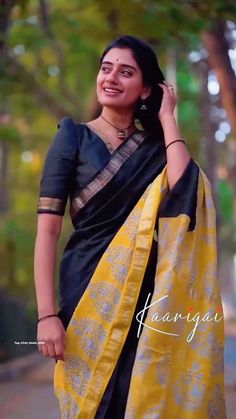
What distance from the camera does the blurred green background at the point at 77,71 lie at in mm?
6184

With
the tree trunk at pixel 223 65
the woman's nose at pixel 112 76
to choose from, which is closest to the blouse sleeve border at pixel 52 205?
the woman's nose at pixel 112 76

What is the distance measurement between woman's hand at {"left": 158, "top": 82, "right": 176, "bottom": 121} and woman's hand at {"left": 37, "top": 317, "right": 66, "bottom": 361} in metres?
0.76

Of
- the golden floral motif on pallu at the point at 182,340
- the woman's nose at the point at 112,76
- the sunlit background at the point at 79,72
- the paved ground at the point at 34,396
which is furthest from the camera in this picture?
the sunlit background at the point at 79,72

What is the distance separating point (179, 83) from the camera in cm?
1361

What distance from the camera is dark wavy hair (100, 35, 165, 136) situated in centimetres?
221

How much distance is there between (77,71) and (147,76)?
31.7 feet

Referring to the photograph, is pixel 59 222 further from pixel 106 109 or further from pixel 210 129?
pixel 210 129

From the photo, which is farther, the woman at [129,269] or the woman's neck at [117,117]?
the woman's neck at [117,117]

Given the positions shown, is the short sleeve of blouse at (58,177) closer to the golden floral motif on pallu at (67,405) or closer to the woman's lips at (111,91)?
the woman's lips at (111,91)

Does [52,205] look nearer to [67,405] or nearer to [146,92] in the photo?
[146,92]

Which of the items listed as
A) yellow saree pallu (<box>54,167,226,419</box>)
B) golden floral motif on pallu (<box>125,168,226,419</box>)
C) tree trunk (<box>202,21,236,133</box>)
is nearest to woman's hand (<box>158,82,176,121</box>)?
yellow saree pallu (<box>54,167,226,419</box>)

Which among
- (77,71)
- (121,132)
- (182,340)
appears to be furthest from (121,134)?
(77,71)

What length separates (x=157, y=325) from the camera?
1.95 meters

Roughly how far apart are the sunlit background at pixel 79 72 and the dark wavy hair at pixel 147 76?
294cm
